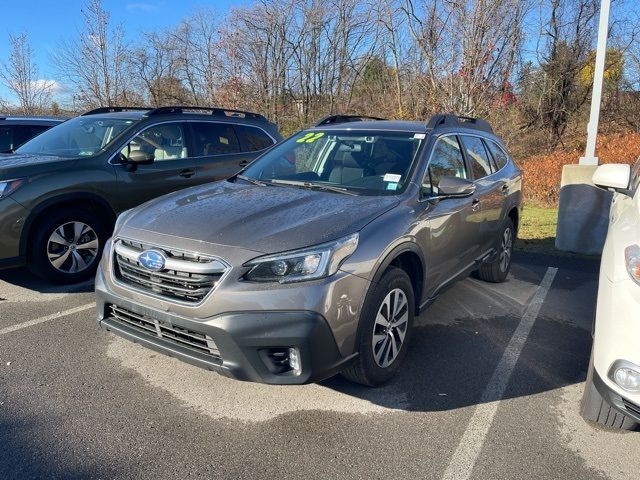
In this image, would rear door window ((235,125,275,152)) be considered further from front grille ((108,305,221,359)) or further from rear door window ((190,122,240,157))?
front grille ((108,305,221,359))

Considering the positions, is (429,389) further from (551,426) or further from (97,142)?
(97,142)

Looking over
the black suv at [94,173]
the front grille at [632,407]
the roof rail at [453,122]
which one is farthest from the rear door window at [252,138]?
the front grille at [632,407]

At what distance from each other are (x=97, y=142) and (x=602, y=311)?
530 cm

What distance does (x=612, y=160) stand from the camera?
44.3ft

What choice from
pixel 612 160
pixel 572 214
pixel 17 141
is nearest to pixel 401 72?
pixel 612 160

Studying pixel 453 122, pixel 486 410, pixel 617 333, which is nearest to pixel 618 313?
pixel 617 333

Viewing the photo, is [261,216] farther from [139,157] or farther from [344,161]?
[139,157]

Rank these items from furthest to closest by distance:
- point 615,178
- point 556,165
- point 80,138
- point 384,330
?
point 556,165 < point 80,138 < point 615,178 < point 384,330

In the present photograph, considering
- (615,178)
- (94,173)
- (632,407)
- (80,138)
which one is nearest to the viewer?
(632,407)

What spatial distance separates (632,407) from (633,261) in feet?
2.29

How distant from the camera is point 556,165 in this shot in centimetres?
1336

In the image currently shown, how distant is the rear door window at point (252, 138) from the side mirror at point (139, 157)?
5.10 ft

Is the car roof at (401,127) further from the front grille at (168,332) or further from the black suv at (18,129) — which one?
the black suv at (18,129)

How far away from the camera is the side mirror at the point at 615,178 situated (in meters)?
3.34
